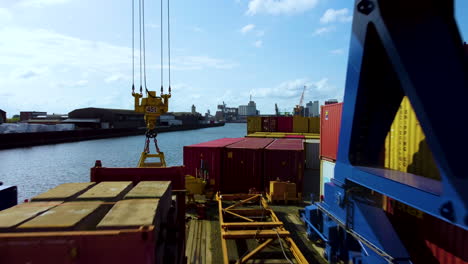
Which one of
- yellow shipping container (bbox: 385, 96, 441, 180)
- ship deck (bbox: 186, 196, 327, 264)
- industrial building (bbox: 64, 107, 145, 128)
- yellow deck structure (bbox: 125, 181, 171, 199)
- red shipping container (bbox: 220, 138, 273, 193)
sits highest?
industrial building (bbox: 64, 107, 145, 128)

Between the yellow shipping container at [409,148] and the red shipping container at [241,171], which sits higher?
the yellow shipping container at [409,148]

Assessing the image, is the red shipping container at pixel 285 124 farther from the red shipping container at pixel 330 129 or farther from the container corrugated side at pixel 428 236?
the container corrugated side at pixel 428 236

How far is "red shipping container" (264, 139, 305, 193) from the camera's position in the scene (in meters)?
17.0

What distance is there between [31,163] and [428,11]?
5359 cm

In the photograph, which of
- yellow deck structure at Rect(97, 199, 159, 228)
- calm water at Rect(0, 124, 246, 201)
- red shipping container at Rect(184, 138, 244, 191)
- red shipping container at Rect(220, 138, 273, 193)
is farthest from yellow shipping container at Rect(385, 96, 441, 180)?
calm water at Rect(0, 124, 246, 201)

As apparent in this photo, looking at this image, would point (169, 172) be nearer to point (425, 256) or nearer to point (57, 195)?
point (57, 195)

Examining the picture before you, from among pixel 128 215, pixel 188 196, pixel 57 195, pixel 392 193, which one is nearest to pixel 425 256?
pixel 392 193

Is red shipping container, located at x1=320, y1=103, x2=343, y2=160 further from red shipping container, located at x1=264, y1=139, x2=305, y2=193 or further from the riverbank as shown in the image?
the riverbank

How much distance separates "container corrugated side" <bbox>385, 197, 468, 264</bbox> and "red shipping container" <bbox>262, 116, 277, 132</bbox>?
1292 inches

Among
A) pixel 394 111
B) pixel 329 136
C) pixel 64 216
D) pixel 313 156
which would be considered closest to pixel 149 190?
pixel 64 216

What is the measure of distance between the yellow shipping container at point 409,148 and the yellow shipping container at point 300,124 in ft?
102

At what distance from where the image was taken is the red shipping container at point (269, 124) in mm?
40906

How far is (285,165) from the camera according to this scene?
17156 millimetres

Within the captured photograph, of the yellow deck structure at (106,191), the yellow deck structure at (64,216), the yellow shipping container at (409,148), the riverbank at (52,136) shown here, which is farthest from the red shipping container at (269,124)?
the riverbank at (52,136)
